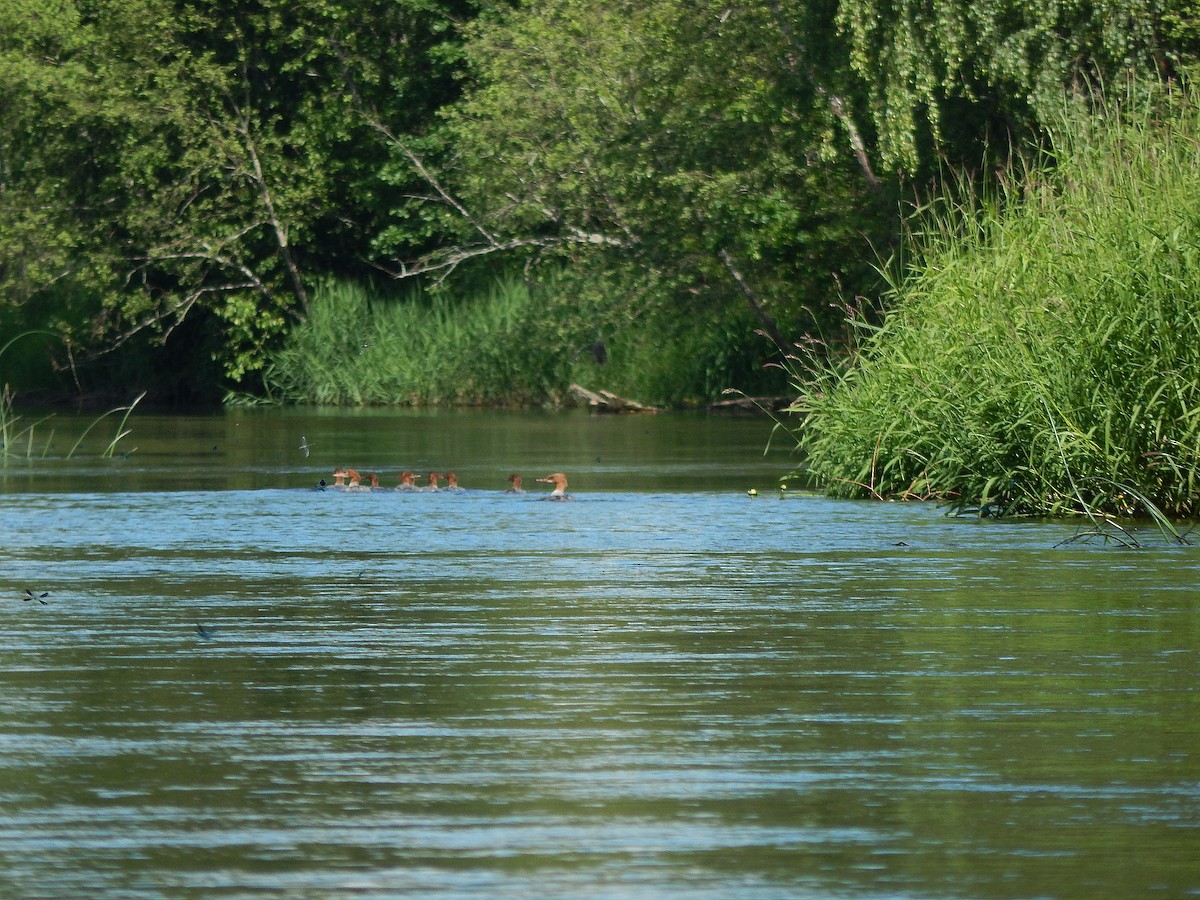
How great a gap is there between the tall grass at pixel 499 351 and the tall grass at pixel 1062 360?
1589cm

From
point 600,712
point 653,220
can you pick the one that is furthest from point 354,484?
point 653,220

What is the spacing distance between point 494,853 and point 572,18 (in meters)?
29.0

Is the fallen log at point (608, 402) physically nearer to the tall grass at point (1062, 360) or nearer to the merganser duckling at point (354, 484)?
the merganser duckling at point (354, 484)

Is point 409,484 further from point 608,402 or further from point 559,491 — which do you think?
point 608,402

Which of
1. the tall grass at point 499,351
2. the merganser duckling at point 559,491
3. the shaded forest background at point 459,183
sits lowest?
the merganser duckling at point 559,491

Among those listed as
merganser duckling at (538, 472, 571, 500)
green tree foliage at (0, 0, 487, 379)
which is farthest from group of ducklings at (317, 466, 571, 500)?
green tree foliage at (0, 0, 487, 379)

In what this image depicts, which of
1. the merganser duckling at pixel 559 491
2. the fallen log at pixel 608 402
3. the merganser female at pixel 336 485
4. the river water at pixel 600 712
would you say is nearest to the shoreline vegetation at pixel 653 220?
the fallen log at pixel 608 402

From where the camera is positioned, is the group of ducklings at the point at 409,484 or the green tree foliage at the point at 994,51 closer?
the group of ducklings at the point at 409,484

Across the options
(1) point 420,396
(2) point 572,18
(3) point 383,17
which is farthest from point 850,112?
(3) point 383,17

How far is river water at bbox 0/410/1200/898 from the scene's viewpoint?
4.11 meters

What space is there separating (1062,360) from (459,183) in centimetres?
2333

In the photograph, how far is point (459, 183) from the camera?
113 ft

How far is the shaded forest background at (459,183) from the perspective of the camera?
2564 centimetres

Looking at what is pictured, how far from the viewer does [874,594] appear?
337 inches
